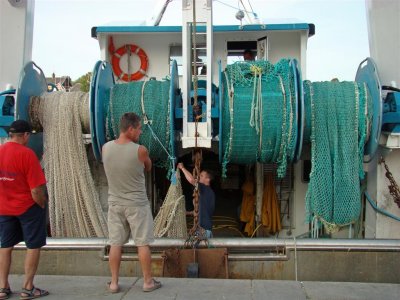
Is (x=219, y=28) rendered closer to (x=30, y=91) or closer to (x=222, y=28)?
(x=222, y=28)

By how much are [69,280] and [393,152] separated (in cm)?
411

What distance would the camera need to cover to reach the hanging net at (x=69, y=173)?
5785mm

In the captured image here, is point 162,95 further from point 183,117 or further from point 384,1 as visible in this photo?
point 384,1

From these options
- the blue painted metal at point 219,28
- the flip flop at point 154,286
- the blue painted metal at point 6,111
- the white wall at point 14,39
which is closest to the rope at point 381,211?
the flip flop at point 154,286

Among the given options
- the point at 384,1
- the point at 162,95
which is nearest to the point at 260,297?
the point at 162,95

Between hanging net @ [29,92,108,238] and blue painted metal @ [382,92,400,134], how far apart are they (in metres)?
3.65

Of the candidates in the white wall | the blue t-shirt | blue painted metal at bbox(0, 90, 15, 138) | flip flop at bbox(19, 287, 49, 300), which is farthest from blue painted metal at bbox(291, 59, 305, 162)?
the white wall

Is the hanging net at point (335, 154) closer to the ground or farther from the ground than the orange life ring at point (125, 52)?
closer to the ground

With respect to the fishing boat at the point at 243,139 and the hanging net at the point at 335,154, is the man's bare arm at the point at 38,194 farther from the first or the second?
the hanging net at the point at 335,154

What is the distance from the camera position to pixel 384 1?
19.3 ft

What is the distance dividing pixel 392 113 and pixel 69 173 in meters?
3.98

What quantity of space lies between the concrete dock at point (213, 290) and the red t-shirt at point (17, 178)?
0.79 meters

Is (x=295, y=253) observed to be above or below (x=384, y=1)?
below

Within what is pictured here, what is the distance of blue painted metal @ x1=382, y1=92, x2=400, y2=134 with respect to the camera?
18.1ft
